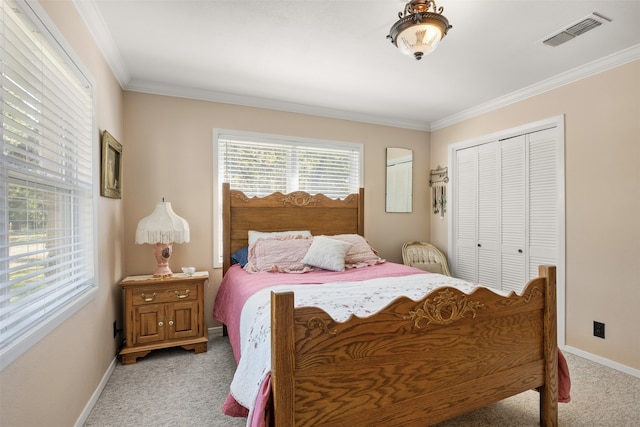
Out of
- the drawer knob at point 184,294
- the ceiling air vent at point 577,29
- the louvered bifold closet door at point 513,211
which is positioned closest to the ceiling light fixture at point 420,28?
the ceiling air vent at point 577,29

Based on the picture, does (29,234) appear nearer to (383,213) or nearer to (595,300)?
(383,213)

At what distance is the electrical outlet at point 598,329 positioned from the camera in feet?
8.79

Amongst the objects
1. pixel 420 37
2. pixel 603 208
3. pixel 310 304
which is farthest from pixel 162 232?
pixel 603 208

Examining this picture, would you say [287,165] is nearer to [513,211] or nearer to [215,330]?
[215,330]

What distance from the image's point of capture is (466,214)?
4.06m

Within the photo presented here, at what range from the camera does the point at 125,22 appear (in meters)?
2.14

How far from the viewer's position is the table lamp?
2748 millimetres

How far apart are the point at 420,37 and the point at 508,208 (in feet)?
8.18

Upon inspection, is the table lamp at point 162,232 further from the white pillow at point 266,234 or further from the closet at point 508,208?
the closet at point 508,208

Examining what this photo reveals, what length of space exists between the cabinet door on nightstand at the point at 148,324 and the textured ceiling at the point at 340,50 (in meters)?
2.04

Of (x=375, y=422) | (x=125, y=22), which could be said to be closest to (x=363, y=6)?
(x=125, y=22)

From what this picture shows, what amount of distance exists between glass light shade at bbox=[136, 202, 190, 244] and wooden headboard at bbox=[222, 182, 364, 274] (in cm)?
54

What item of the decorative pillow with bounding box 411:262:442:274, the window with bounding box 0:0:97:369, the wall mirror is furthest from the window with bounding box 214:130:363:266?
the window with bounding box 0:0:97:369

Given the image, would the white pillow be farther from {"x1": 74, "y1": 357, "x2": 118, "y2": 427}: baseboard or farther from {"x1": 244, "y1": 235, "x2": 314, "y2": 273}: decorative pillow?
{"x1": 74, "y1": 357, "x2": 118, "y2": 427}: baseboard
